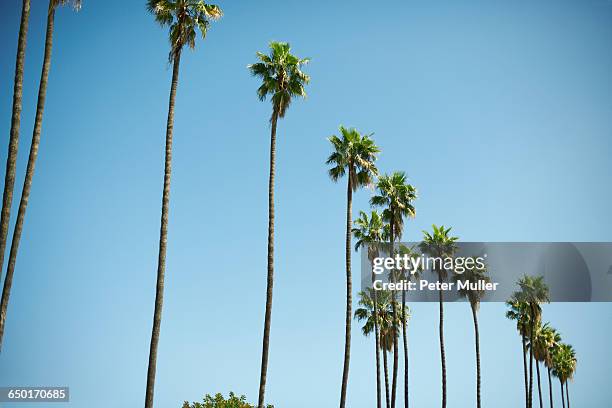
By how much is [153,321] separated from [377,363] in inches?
1242

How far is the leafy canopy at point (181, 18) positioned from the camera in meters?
29.5

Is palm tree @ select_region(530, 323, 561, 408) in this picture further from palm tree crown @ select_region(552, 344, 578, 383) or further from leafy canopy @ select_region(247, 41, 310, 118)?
leafy canopy @ select_region(247, 41, 310, 118)

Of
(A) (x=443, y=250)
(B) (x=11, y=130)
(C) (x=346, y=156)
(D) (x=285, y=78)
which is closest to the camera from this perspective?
(B) (x=11, y=130)

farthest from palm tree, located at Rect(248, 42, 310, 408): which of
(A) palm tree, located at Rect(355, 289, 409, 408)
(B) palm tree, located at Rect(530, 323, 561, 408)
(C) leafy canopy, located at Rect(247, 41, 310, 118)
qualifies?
(B) palm tree, located at Rect(530, 323, 561, 408)

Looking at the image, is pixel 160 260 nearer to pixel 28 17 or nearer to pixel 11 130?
pixel 11 130

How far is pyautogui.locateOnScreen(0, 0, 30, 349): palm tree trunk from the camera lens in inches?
810

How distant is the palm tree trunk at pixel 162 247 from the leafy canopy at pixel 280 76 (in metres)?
7.36

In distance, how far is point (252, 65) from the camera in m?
35.9

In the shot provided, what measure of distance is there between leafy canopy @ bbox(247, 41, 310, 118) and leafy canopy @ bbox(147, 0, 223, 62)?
6.18 m

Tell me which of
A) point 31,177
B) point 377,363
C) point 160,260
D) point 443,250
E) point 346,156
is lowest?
point 377,363

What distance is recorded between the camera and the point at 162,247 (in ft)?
85.4

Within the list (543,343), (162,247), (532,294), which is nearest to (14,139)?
(162,247)

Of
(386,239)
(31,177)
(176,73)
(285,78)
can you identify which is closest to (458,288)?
(386,239)

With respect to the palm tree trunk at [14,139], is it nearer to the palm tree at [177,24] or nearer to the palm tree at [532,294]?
the palm tree at [177,24]
